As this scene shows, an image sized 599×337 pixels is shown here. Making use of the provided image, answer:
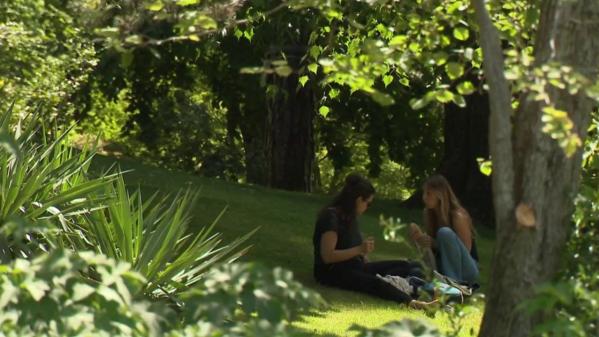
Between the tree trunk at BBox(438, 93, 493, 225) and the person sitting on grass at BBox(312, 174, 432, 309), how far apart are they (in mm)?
7541

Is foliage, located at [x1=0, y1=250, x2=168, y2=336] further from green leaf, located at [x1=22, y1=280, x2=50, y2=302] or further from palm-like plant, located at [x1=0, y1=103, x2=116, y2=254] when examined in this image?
palm-like plant, located at [x1=0, y1=103, x2=116, y2=254]

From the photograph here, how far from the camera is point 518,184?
16.0ft

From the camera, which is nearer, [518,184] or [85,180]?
[518,184]

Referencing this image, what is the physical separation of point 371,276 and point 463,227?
831 mm

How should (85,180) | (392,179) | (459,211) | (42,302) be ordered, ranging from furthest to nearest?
(392,179)
(459,211)
(85,180)
(42,302)

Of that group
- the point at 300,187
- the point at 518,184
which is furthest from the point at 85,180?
the point at 300,187

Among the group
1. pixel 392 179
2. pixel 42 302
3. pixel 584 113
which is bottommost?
pixel 392 179

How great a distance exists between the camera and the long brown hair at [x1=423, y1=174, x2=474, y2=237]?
980 cm

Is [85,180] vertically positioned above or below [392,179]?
above

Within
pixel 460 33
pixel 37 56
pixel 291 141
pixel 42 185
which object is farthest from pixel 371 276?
pixel 291 141

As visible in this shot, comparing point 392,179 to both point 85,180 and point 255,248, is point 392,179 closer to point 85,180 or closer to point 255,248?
point 255,248

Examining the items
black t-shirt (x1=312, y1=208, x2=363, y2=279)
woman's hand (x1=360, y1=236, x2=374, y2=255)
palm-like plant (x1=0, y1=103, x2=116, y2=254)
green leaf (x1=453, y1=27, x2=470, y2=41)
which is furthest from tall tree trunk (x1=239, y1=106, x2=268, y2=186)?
green leaf (x1=453, y1=27, x2=470, y2=41)

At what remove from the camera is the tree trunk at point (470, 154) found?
17.5 m

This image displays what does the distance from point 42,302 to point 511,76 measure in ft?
6.00
